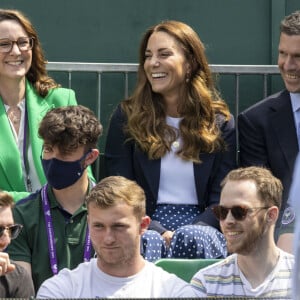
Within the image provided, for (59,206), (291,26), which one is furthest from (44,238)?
(291,26)

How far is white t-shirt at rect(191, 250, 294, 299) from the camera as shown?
5266mm

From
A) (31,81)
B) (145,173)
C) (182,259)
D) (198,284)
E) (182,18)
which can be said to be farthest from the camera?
(182,18)

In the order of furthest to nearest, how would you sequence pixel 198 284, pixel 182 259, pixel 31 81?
pixel 31 81, pixel 182 259, pixel 198 284

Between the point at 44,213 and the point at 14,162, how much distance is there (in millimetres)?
816

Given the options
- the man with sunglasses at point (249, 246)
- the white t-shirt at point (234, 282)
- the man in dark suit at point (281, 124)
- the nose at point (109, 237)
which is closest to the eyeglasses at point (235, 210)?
the man with sunglasses at point (249, 246)

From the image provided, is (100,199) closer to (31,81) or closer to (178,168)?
(178,168)

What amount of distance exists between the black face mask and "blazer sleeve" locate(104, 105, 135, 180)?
738mm

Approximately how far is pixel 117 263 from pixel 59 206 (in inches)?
32.5

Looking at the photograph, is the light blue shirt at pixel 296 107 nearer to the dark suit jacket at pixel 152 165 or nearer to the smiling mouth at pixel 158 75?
the dark suit jacket at pixel 152 165

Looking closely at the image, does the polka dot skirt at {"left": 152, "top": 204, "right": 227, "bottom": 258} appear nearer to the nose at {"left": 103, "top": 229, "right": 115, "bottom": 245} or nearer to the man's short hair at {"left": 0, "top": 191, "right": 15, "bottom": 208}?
the nose at {"left": 103, "top": 229, "right": 115, "bottom": 245}

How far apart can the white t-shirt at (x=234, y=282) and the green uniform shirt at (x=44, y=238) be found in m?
0.83

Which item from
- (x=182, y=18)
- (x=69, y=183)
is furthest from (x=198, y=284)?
(x=182, y=18)

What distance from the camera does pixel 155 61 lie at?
6910 mm

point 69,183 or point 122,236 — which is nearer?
point 122,236
